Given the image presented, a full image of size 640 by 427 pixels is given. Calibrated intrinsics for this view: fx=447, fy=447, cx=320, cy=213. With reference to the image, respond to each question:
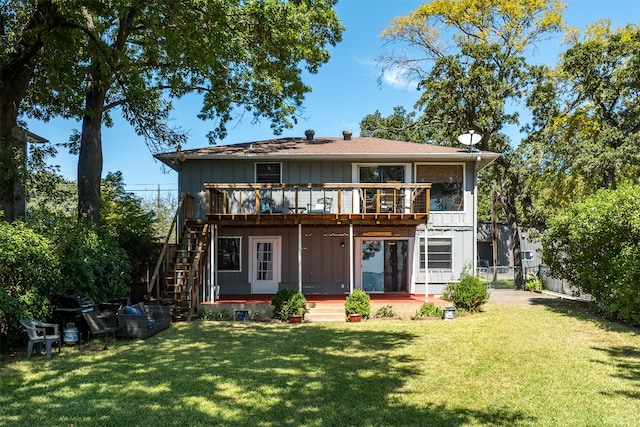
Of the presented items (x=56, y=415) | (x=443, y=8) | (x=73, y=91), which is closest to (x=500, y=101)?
(x=443, y=8)

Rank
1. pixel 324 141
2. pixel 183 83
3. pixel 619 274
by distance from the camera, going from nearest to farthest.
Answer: pixel 619 274
pixel 183 83
pixel 324 141

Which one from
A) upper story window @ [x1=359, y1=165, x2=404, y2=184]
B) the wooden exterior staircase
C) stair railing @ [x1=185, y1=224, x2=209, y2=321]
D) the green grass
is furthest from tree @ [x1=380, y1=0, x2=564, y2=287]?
stair railing @ [x1=185, y1=224, x2=209, y2=321]

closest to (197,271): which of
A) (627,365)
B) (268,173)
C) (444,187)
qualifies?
(268,173)

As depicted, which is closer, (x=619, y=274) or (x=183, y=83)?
(x=619, y=274)

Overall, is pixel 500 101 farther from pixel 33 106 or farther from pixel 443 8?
pixel 33 106

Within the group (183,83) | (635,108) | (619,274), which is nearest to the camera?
(619,274)

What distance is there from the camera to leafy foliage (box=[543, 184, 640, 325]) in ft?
32.8

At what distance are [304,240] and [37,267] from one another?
9016 mm

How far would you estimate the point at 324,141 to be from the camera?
59.6ft

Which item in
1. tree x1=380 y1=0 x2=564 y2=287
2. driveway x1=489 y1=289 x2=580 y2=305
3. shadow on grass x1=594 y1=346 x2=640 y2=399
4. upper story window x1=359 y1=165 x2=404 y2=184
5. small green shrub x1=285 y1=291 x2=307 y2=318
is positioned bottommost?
shadow on grass x1=594 y1=346 x2=640 y2=399

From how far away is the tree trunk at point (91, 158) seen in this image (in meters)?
13.5

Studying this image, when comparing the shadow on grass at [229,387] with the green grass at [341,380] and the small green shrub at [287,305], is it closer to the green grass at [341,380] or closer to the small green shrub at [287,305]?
the green grass at [341,380]

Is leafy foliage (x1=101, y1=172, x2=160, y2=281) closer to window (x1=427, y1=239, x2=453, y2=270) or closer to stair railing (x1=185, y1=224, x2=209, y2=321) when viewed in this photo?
stair railing (x1=185, y1=224, x2=209, y2=321)

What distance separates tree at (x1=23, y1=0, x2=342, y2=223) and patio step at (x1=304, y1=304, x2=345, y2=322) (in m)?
6.97
